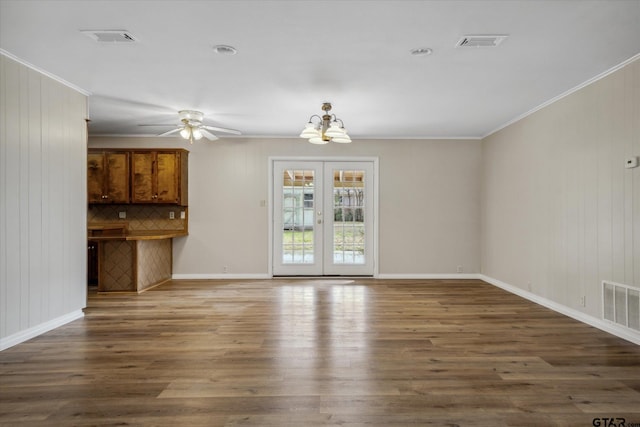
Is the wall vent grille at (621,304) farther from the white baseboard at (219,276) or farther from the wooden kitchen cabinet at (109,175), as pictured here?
the wooden kitchen cabinet at (109,175)

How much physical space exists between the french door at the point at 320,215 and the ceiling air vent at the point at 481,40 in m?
3.55

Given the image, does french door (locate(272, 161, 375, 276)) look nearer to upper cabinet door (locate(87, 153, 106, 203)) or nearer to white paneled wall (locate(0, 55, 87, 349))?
upper cabinet door (locate(87, 153, 106, 203))

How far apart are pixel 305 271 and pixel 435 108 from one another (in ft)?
11.6

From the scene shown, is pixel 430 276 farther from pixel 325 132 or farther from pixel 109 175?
pixel 109 175

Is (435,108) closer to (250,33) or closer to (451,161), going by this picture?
(451,161)

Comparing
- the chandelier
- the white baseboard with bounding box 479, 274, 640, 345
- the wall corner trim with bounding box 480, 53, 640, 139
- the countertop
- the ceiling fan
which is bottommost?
the white baseboard with bounding box 479, 274, 640, 345

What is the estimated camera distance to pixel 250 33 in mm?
2715

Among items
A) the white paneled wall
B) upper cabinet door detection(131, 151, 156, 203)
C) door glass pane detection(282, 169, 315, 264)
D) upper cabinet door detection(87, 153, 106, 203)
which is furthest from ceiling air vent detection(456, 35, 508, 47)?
upper cabinet door detection(87, 153, 106, 203)

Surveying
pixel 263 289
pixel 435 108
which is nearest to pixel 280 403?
pixel 263 289

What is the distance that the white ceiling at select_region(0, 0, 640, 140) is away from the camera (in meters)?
2.40

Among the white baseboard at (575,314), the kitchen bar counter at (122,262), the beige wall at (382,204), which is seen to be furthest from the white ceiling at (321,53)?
the white baseboard at (575,314)

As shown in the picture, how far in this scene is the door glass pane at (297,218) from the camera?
6344 mm

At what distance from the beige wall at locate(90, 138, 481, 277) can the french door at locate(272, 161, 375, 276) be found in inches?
8.7

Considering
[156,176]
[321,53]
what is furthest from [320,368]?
[156,176]
